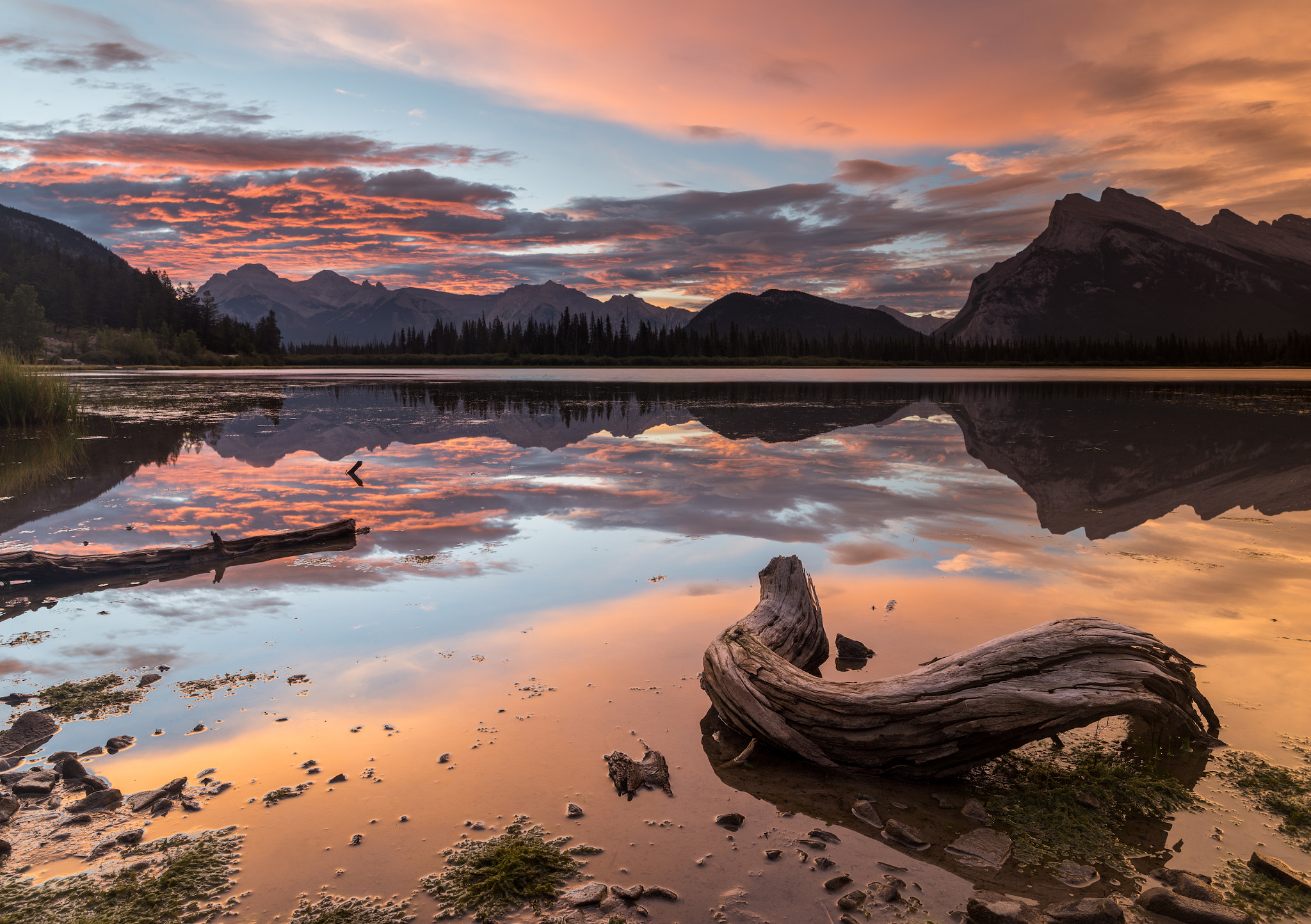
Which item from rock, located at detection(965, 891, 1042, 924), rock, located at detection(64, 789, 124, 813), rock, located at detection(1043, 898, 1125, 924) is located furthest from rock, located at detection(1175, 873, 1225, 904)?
rock, located at detection(64, 789, 124, 813)

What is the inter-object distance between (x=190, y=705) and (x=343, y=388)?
2503 inches

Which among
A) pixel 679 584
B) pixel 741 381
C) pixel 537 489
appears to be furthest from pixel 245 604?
pixel 741 381

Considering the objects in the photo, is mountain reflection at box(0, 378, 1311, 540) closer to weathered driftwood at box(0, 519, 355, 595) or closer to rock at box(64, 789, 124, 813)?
weathered driftwood at box(0, 519, 355, 595)

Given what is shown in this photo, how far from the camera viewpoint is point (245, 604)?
9.18m

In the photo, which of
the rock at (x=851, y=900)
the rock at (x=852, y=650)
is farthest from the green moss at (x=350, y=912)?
the rock at (x=852, y=650)

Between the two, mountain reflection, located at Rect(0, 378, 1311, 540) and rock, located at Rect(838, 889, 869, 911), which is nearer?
rock, located at Rect(838, 889, 869, 911)

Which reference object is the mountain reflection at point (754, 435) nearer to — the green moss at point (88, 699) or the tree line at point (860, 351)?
the green moss at point (88, 699)

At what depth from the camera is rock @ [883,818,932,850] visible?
4707mm

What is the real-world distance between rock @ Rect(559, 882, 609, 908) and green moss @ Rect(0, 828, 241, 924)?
195 cm

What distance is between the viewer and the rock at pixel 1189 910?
3887 mm

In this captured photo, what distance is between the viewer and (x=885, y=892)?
4211 mm

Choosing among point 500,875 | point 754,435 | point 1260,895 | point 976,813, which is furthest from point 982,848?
point 754,435

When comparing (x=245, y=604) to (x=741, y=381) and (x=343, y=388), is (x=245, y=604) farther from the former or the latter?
(x=741, y=381)

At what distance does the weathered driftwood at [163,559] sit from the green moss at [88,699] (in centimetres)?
377
